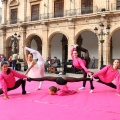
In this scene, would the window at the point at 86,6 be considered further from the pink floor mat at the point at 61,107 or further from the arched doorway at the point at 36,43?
the pink floor mat at the point at 61,107

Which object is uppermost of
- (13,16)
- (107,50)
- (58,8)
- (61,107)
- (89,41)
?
(58,8)

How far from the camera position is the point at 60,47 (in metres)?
26.6

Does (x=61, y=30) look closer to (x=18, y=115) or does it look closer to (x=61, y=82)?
(x=61, y=82)

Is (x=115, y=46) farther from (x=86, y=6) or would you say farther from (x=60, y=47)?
(x=60, y=47)

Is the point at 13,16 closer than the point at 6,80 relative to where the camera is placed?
No

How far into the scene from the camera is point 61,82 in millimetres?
6387

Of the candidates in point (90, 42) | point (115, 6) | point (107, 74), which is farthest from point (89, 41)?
point (107, 74)

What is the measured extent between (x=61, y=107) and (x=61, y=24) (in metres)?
19.0

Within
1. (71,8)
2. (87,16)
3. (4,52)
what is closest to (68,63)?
(87,16)

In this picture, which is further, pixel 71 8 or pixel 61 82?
pixel 71 8

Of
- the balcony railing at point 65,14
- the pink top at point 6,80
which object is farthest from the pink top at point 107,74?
the balcony railing at point 65,14

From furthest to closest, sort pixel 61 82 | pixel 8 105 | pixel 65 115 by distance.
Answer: pixel 61 82
pixel 8 105
pixel 65 115

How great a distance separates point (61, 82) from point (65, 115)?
79.5 inches

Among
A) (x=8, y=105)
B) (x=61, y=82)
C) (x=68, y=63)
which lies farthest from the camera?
(x=68, y=63)
